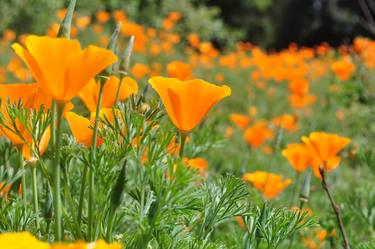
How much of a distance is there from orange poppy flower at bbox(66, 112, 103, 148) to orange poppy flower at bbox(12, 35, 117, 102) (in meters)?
0.22

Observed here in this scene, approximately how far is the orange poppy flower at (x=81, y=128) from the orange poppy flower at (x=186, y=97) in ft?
0.54

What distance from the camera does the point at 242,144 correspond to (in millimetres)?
6156

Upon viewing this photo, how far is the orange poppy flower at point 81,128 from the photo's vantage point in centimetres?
121

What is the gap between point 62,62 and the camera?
948 millimetres

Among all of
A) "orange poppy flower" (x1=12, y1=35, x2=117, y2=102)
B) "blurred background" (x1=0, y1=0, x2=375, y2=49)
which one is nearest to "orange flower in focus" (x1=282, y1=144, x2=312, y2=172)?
"orange poppy flower" (x1=12, y1=35, x2=117, y2=102)

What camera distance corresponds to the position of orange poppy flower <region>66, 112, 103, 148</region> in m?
1.21

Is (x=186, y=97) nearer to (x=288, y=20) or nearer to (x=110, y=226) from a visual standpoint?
(x=110, y=226)

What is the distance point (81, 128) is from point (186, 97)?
224mm

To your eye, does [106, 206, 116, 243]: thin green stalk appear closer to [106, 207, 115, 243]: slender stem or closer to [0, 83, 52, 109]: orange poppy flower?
[106, 207, 115, 243]: slender stem

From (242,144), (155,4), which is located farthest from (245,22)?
(242,144)

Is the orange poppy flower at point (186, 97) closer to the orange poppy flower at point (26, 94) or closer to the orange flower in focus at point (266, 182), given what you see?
the orange poppy flower at point (26, 94)

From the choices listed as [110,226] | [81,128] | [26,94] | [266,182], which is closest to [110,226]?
[110,226]

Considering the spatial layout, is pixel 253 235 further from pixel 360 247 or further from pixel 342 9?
pixel 342 9

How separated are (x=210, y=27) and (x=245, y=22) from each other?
10003 millimetres
